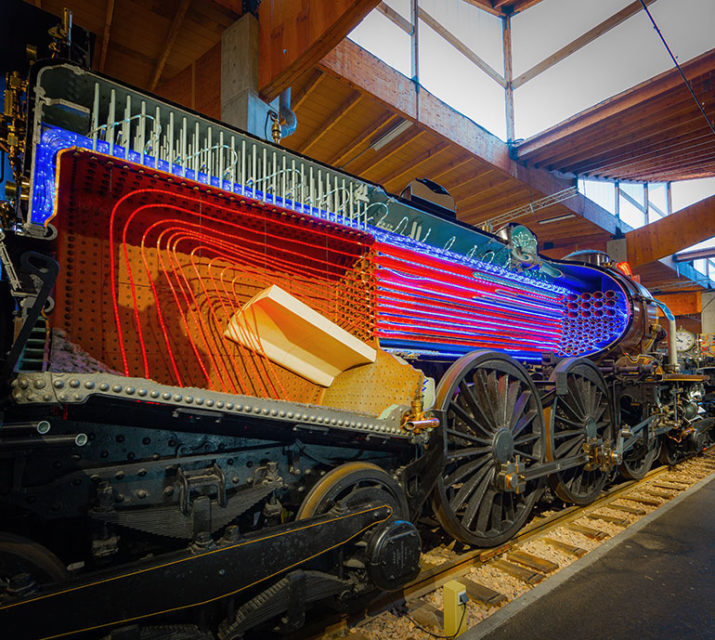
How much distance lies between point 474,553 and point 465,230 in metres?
3.00

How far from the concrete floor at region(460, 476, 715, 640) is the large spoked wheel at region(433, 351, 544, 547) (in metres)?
0.62

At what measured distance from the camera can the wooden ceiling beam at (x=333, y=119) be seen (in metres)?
7.02

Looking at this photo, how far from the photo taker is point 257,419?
188 cm

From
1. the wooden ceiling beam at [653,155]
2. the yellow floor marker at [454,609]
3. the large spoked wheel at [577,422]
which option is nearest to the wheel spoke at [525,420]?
the large spoked wheel at [577,422]

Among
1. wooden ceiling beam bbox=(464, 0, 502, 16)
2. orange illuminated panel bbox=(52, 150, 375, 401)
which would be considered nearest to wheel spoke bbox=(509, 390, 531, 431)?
orange illuminated panel bbox=(52, 150, 375, 401)

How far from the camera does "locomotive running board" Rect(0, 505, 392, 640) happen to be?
1.33 meters

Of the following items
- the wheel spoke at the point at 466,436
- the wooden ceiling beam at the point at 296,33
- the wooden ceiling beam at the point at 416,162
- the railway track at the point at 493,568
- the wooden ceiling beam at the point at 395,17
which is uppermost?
the wooden ceiling beam at the point at 395,17

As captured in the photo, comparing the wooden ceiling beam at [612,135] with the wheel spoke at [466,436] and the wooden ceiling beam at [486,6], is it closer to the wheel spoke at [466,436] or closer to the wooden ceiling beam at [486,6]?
the wooden ceiling beam at [486,6]

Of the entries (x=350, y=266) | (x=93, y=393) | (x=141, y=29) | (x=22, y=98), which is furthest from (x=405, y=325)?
(x=141, y=29)

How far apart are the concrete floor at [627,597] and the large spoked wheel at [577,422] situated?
0.81m

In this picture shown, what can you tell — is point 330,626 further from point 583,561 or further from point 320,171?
point 320,171

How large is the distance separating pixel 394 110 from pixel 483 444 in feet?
19.1

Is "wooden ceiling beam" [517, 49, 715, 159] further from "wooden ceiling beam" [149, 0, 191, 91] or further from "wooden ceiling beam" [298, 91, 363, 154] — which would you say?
"wooden ceiling beam" [149, 0, 191, 91]

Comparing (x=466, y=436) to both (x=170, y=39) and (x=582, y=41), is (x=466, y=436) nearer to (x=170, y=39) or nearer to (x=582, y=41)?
(x=170, y=39)
